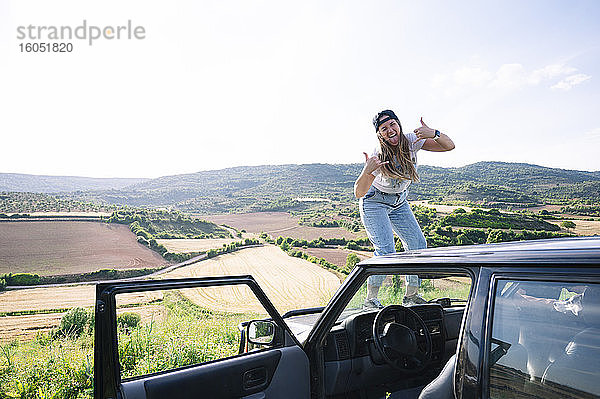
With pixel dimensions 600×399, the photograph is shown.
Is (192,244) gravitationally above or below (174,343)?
below

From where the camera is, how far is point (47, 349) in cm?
527

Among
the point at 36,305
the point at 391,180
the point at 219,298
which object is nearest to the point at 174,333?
the point at 219,298

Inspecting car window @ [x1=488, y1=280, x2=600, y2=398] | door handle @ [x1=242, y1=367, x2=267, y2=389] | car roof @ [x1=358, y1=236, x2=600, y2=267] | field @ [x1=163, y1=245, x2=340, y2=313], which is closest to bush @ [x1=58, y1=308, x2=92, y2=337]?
field @ [x1=163, y1=245, x2=340, y2=313]

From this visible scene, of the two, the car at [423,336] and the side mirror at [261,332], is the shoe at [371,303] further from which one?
the side mirror at [261,332]

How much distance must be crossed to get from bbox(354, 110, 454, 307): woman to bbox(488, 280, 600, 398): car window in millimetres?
2431

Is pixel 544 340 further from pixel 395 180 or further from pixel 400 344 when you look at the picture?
pixel 395 180

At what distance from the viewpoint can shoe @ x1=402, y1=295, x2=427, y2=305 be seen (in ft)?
6.76

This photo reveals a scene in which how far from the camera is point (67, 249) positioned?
16.9 metres

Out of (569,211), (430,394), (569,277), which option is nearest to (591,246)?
(569,277)

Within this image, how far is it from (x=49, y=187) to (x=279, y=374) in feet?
64.7

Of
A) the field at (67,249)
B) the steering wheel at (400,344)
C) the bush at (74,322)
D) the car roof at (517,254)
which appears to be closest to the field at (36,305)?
the bush at (74,322)

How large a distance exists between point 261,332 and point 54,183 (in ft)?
65.4

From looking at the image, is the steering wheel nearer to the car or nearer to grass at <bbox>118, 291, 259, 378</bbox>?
the car

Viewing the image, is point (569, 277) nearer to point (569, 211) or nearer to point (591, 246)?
point (591, 246)
